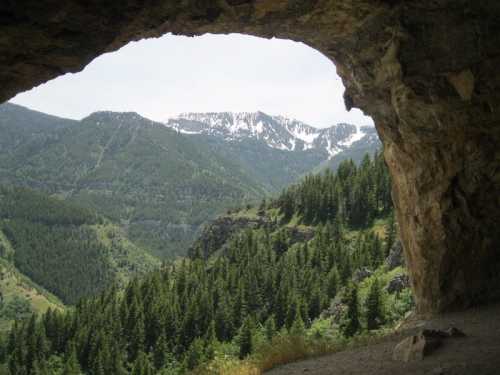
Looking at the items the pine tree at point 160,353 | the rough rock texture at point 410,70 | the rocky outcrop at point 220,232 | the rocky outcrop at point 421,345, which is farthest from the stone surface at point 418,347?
the rocky outcrop at point 220,232

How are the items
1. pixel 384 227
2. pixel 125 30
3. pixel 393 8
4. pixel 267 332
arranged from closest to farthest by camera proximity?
pixel 125 30 → pixel 393 8 → pixel 267 332 → pixel 384 227

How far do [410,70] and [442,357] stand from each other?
26.4 feet

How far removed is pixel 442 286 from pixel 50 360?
91.9 meters

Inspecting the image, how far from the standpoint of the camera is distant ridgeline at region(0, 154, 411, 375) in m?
69.5

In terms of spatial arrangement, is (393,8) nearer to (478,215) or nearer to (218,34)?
Answer: (218,34)

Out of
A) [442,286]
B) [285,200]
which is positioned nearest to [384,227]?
[285,200]

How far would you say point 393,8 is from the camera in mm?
12062

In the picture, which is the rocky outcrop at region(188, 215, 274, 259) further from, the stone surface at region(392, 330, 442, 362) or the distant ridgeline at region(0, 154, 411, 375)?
the stone surface at region(392, 330, 442, 362)

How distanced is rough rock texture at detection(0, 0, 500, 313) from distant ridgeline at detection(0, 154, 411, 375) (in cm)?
3197

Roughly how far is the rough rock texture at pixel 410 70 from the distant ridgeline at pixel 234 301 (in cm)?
3197

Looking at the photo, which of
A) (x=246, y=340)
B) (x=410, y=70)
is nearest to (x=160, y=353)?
(x=246, y=340)

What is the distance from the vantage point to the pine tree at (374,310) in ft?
112

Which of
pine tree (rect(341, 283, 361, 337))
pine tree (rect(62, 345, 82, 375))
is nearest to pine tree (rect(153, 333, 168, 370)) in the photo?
pine tree (rect(62, 345, 82, 375))

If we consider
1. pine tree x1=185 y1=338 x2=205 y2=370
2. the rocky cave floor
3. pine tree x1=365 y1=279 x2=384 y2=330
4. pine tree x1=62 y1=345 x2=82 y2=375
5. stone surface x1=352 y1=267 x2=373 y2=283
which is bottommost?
pine tree x1=62 y1=345 x2=82 y2=375
